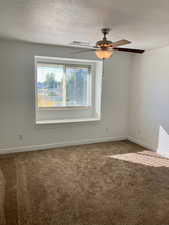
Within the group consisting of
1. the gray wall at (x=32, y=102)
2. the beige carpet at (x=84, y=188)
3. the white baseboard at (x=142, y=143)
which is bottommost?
the beige carpet at (x=84, y=188)

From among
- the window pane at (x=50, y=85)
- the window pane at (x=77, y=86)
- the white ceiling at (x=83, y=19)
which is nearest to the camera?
the white ceiling at (x=83, y=19)

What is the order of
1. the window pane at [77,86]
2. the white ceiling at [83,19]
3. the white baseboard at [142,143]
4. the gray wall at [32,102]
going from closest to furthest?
the white ceiling at [83,19] < the gray wall at [32,102] < the white baseboard at [142,143] < the window pane at [77,86]

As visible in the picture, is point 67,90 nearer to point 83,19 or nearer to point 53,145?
point 53,145

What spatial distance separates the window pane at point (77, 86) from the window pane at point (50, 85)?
19 cm

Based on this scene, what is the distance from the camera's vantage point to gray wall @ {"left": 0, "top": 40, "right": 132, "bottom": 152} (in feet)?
12.2

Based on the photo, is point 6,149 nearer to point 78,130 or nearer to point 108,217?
point 78,130

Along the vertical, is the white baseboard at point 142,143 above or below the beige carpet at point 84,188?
above

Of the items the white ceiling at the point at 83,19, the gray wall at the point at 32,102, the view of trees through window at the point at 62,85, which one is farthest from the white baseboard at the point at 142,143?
the white ceiling at the point at 83,19

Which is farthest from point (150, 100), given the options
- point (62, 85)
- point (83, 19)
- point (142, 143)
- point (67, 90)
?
point (83, 19)

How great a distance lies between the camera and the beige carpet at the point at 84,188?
201 cm

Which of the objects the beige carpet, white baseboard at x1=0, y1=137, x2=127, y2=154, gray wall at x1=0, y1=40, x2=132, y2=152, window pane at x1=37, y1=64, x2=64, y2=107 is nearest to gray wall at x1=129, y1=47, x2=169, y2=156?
gray wall at x1=0, y1=40, x2=132, y2=152

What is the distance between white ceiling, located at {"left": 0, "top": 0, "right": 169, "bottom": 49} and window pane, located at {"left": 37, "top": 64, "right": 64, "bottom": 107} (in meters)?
1.11

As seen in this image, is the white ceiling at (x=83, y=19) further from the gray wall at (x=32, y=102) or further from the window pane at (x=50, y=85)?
the window pane at (x=50, y=85)

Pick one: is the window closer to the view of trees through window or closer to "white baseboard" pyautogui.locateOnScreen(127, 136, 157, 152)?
the view of trees through window
